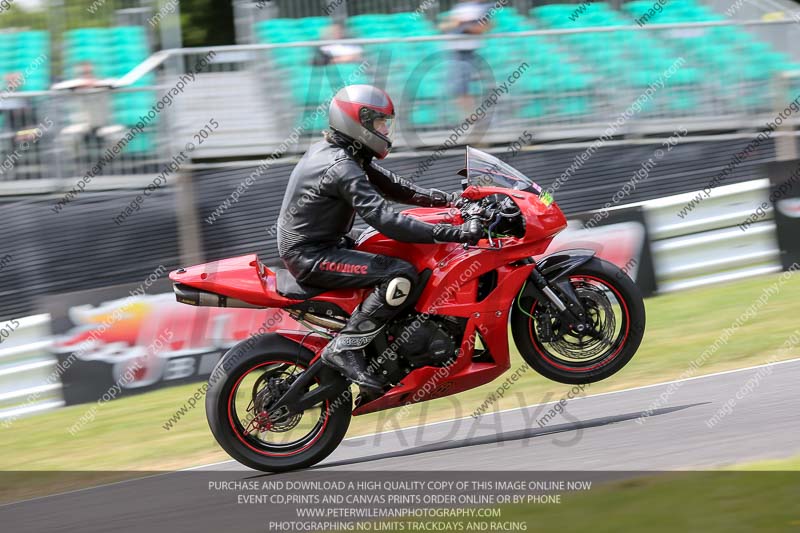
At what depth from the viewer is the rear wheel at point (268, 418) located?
6.04 metres

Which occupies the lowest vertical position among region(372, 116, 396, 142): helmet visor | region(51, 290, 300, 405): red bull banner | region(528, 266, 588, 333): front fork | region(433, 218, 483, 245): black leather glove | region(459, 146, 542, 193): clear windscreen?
region(51, 290, 300, 405): red bull banner

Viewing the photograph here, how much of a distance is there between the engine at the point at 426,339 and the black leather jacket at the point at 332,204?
1.80 feet

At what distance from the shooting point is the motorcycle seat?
608 cm

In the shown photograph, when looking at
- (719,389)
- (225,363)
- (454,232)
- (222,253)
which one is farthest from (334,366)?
(222,253)

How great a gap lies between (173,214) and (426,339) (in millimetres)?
6861

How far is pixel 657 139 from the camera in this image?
42.5ft

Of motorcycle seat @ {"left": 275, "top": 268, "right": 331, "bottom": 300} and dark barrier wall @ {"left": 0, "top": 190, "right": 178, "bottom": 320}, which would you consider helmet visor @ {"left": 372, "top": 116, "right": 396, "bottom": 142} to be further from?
dark barrier wall @ {"left": 0, "top": 190, "right": 178, "bottom": 320}

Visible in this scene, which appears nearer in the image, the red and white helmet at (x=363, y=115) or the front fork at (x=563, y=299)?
the red and white helmet at (x=363, y=115)

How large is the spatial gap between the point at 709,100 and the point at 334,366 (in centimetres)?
851

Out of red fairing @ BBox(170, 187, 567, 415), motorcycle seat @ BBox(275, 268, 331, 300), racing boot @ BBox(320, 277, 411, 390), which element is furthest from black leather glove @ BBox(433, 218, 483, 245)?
motorcycle seat @ BBox(275, 268, 331, 300)

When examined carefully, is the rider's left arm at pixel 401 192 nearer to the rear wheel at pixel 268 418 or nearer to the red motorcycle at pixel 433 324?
the red motorcycle at pixel 433 324

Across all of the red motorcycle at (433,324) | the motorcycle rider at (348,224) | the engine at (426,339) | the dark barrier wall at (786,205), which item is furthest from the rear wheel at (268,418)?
the dark barrier wall at (786,205)
